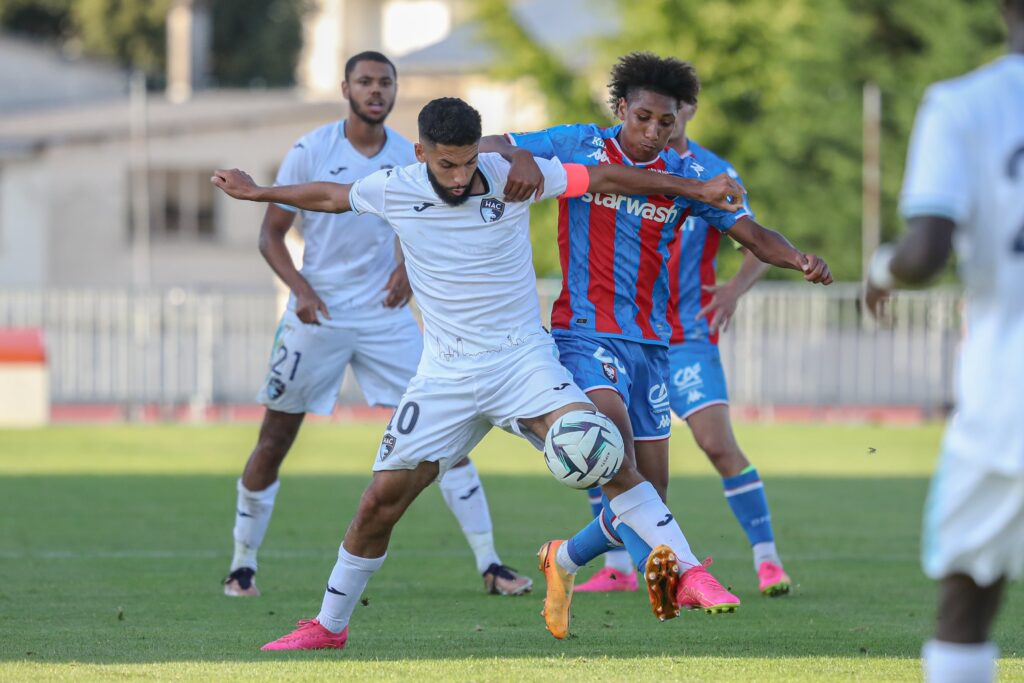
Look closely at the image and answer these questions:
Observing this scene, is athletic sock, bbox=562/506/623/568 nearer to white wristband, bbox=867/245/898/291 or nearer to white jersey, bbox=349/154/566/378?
white jersey, bbox=349/154/566/378

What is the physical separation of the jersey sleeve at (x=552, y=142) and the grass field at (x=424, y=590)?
2.05 meters

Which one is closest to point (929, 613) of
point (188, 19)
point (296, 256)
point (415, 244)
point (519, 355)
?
point (519, 355)

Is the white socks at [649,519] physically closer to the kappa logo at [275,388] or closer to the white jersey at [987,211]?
the white jersey at [987,211]

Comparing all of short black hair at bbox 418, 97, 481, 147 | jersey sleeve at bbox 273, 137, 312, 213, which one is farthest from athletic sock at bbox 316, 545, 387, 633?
jersey sleeve at bbox 273, 137, 312, 213

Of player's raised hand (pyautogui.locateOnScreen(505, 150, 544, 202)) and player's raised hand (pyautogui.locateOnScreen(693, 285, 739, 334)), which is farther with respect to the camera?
player's raised hand (pyautogui.locateOnScreen(693, 285, 739, 334))

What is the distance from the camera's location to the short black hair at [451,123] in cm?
623

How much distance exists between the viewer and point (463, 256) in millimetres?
6527

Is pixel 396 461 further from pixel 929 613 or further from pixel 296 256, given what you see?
pixel 296 256

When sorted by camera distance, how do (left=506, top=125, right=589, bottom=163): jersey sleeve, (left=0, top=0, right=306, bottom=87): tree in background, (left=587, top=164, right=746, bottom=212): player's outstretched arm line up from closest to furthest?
(left=587, top=164, right=746, bottom=212): player's outstretched arm < (left=506, top=125, right=589, bottom=163): jersey sleeve < (left=0, top=0, right=306, bottom=87): tree in background

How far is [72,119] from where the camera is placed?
137 ft

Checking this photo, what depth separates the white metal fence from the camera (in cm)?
2600

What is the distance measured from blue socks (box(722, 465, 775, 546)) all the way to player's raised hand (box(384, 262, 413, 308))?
202 cm

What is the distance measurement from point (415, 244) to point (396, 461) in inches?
33.6

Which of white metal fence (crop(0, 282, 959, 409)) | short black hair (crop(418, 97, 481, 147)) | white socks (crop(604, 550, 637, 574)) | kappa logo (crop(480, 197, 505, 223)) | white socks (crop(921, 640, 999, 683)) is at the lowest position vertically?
white metal fence (crop(0, 282, 959, 409))
